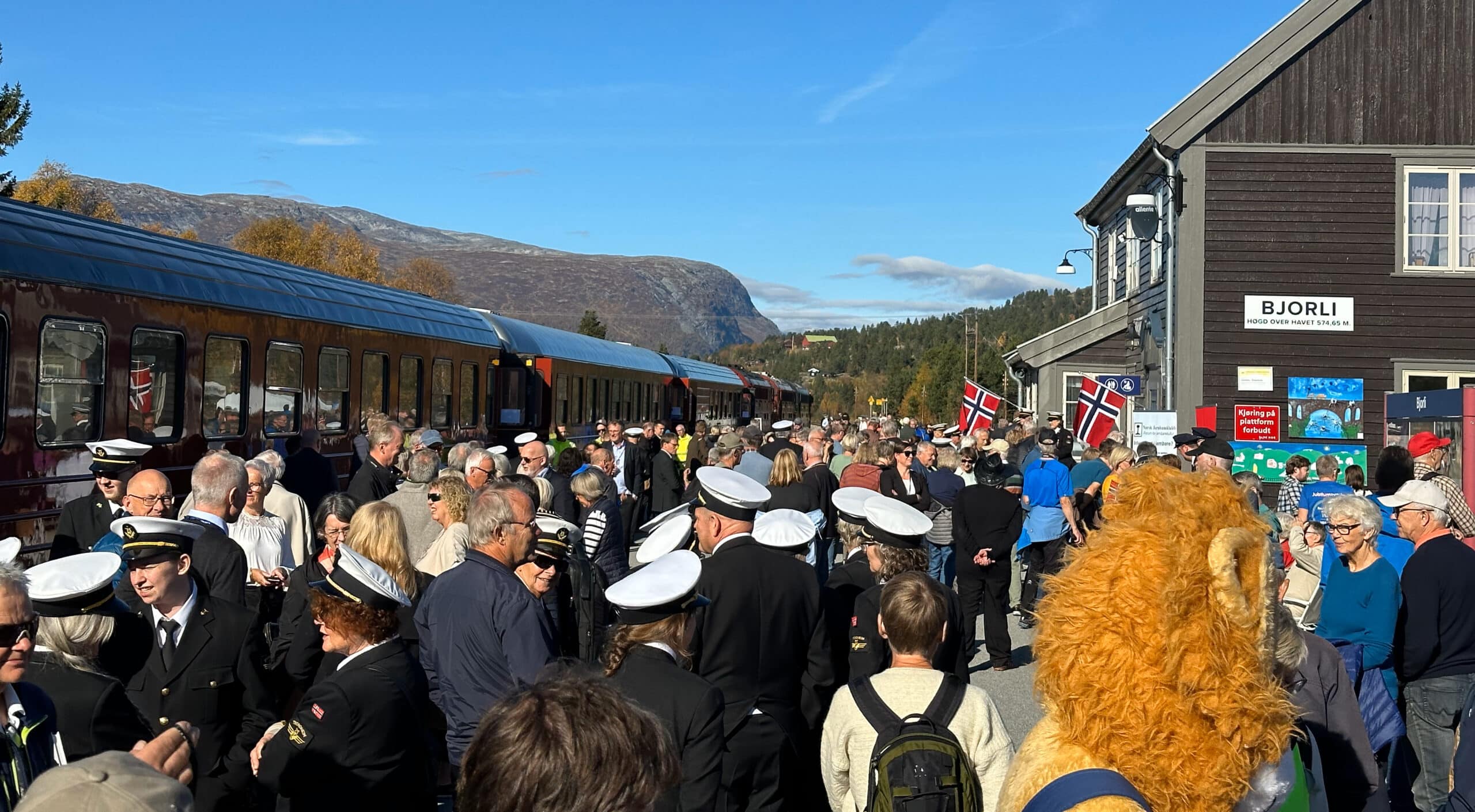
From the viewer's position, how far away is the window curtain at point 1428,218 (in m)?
19.9

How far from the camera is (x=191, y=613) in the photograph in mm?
4844

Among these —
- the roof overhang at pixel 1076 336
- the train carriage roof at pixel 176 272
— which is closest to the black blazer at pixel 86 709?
the train carriage roof at pixel 176 272

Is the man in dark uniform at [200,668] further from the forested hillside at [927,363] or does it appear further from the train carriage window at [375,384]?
the forested hillside at [927,363]

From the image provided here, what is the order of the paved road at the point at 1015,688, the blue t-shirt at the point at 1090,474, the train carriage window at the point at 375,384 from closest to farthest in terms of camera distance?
the paved road at the point at 1015,688
the blue t-shirt at the point at 1090,474
the train carriage window at the point at 375,384

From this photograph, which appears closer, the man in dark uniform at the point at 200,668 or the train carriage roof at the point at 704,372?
the man in dark uniform at the point at 200,668

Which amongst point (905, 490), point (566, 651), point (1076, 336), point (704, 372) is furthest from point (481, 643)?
point (704, 372)

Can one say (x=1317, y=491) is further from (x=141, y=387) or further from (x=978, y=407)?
(x=978, y=407)

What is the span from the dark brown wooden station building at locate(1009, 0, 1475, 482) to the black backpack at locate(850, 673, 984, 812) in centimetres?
1721

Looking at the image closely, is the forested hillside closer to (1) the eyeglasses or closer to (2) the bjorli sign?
(2) the bjorli sign

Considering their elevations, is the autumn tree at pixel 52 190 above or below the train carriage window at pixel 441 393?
above

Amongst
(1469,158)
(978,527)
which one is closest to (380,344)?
(978,527)

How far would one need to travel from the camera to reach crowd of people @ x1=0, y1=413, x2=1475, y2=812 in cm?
315

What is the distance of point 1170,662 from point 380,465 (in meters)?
9.38

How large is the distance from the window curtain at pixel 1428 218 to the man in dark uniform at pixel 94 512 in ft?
62.2
